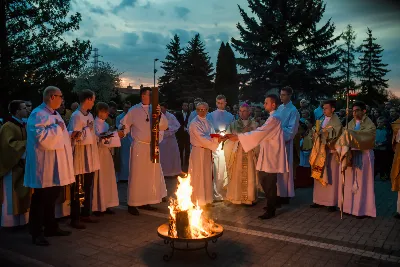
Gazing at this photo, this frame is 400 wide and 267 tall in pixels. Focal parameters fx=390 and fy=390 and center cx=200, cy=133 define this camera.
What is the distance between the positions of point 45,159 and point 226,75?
44.2 meters

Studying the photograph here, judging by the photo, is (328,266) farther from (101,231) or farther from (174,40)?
(174,40)

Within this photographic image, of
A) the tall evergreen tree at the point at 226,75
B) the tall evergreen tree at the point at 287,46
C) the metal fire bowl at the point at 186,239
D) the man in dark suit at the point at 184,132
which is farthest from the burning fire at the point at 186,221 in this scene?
the tall evergreen tree at the point at 226,75

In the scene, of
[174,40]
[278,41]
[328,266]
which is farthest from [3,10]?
[174,40]

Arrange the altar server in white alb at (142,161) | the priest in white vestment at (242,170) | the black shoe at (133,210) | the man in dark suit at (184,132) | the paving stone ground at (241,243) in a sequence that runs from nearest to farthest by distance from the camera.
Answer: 1. the paving stone ground at (241,243)
2. the black shoe at (133,210)
3. the altar server in white alb at (142,161)
4. the priest in white vestment at (242,170)
5. the man in dark suit at (184,132)

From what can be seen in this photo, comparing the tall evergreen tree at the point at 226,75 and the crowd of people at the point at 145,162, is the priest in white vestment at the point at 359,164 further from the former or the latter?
the tall evergreen tree at the point at 226,75

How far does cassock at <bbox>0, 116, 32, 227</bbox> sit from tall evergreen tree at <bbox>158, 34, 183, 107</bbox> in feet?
143

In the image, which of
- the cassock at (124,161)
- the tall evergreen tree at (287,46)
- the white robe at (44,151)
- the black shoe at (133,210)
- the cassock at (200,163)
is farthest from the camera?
the tall evergreen tree at (287,46)

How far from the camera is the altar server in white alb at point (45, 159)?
5.84m

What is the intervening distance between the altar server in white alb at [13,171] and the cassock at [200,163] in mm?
3222

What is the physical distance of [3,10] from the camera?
598 inches

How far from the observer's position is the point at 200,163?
8.23 metres

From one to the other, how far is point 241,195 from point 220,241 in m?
2.50

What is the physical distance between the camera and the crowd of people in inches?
237

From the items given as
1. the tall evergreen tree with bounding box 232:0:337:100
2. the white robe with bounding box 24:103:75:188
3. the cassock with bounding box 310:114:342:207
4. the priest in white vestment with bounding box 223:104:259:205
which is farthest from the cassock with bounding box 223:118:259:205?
the tall evergreen tree with bounding box 232:0:337:100
